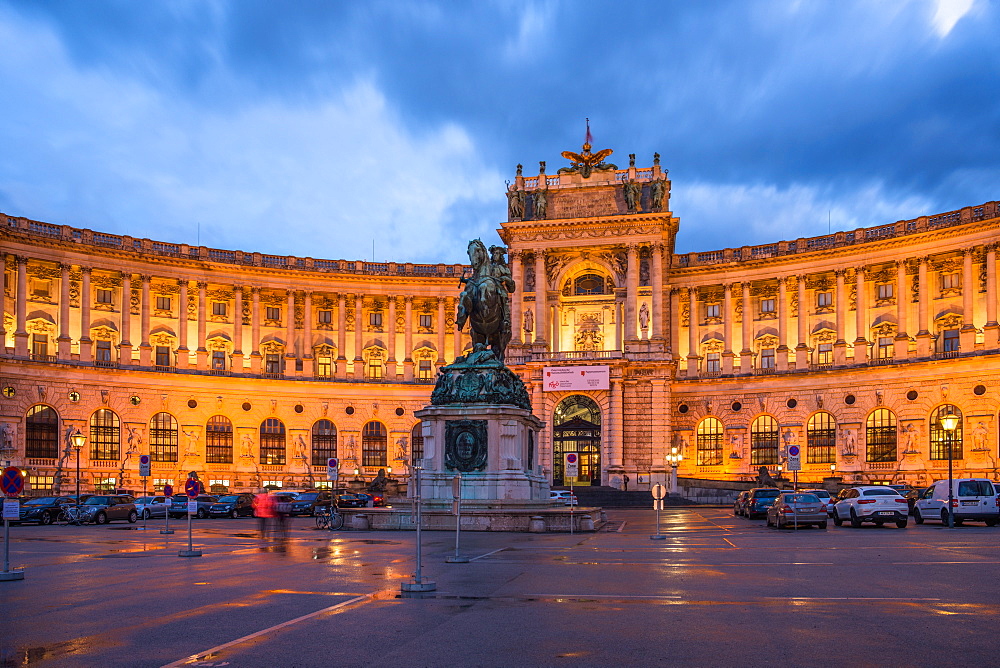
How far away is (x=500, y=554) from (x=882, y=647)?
522 inches

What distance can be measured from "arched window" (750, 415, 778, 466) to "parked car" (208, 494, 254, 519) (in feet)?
135

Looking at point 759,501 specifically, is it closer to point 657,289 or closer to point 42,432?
point 657,289

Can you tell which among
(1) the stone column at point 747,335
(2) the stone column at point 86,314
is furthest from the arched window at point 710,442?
(2) the stone column at point 86,314

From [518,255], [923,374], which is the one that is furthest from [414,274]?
[923,374]

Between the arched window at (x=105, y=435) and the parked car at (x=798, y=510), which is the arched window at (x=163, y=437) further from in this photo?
the parked car at (x=798, y=510)

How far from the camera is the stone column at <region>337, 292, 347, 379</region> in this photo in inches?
3383

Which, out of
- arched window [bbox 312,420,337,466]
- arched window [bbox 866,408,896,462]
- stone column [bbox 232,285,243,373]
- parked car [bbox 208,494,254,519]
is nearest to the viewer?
parked car [bbox 208,494,254,519]

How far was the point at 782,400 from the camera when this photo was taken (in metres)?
78.3

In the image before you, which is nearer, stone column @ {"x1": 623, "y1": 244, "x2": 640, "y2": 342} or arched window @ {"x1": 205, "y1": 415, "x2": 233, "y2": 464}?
stone column @ {"x1": 623, "y1": 244, "x2": 640, "y2": 342}

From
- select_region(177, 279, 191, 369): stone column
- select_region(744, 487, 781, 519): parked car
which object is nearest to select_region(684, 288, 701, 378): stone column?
select_region(744, 487, 781, 519): parked car

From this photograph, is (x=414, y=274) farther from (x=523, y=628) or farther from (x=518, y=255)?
(x=523, y=628)

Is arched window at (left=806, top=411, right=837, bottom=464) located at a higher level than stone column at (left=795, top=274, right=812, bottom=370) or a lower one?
lower

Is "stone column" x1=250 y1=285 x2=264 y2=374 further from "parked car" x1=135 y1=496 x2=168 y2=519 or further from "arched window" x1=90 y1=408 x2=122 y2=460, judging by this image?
"parked car" x1=135 y1=496 x2=168 y2=519

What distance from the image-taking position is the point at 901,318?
7381 centimetres
